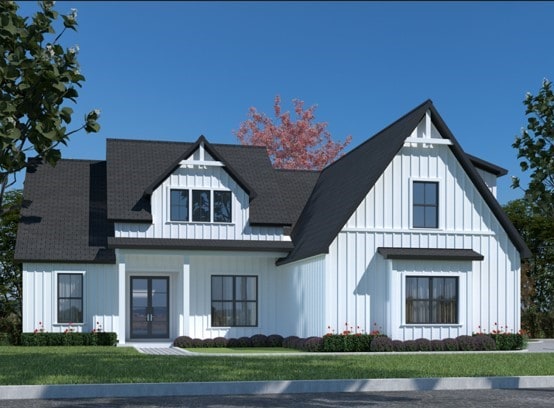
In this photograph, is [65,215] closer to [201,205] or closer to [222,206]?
[201,205]

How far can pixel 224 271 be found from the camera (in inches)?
1211

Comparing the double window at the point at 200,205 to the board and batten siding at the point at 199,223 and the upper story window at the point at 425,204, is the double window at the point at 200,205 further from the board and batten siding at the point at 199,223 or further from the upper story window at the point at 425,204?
the upper story window at the point at 425,204

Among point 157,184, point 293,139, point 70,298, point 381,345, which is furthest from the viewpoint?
point 293,139

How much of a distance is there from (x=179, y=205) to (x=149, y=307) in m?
4.14

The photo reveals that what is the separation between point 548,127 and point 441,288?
42.1ft

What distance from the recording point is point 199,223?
29.4 metres

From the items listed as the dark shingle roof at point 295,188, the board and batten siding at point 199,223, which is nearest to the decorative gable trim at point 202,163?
the board and batten siding at point 199,223

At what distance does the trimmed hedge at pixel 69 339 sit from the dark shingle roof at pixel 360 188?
6663 millimetres

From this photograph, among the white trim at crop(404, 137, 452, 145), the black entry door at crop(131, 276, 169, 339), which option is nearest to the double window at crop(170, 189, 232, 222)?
the black entry door at crop(131, 276, 169, 339)

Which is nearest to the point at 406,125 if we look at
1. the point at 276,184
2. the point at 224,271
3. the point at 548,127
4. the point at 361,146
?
the point at 361,146

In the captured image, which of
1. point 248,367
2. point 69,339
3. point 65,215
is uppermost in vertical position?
point 65,215

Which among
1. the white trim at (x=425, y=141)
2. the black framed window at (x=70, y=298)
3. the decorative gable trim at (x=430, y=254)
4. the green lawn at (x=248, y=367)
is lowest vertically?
the green lawn at (x=248, y=367)

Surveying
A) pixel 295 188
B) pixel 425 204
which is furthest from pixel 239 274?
pixel 425 204

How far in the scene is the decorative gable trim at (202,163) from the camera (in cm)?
2886
